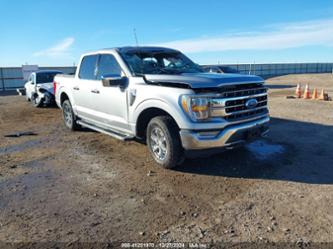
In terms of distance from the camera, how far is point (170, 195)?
13.7ft

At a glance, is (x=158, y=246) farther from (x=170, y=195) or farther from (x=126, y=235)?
(x=170, y=195)

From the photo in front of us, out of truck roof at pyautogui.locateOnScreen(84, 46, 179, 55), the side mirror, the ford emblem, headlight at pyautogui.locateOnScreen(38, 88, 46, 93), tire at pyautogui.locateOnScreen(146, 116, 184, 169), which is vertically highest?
truck roof at pyautogui.locateOnScreen(84, 46, 179, 55)

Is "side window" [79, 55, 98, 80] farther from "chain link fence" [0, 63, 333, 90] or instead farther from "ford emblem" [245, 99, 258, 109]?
"chain link fence" [0, 63, 333, 90]

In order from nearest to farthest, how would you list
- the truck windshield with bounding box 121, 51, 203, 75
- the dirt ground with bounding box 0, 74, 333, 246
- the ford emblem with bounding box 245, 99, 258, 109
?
the dirt ground with bounding box 0, 74, 333, 246, the ford emblem with bounding box 245, 99, 258, 109, the truck windshield with bounding box 121, 51, 203, 75

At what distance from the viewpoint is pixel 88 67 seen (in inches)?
271

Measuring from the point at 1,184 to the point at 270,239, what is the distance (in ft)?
13.0

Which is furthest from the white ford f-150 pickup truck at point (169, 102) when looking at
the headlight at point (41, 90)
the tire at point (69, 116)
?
the headlight at point (41, 90)

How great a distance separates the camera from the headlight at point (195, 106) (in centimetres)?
440

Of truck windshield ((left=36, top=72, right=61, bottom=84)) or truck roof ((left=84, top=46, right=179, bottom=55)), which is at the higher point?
truck roof ((left=84, top=46, right=179, bottom=55))

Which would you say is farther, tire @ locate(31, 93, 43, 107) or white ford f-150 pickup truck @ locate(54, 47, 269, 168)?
tire @ locate(31, 93, 43, 107)

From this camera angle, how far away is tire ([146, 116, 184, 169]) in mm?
4754

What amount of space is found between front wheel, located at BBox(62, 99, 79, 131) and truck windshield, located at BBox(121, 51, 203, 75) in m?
2.87

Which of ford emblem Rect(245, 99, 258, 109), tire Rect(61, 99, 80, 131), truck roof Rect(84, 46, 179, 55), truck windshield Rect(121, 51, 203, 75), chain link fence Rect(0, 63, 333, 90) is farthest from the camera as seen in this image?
chain link fence Rect(0, 63, 333, 90)

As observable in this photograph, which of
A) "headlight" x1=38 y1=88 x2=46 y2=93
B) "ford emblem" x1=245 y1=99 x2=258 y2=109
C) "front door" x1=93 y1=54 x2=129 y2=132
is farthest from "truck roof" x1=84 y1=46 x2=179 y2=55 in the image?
"headlight" x1=38 y1=88 x2=46 y2=93
